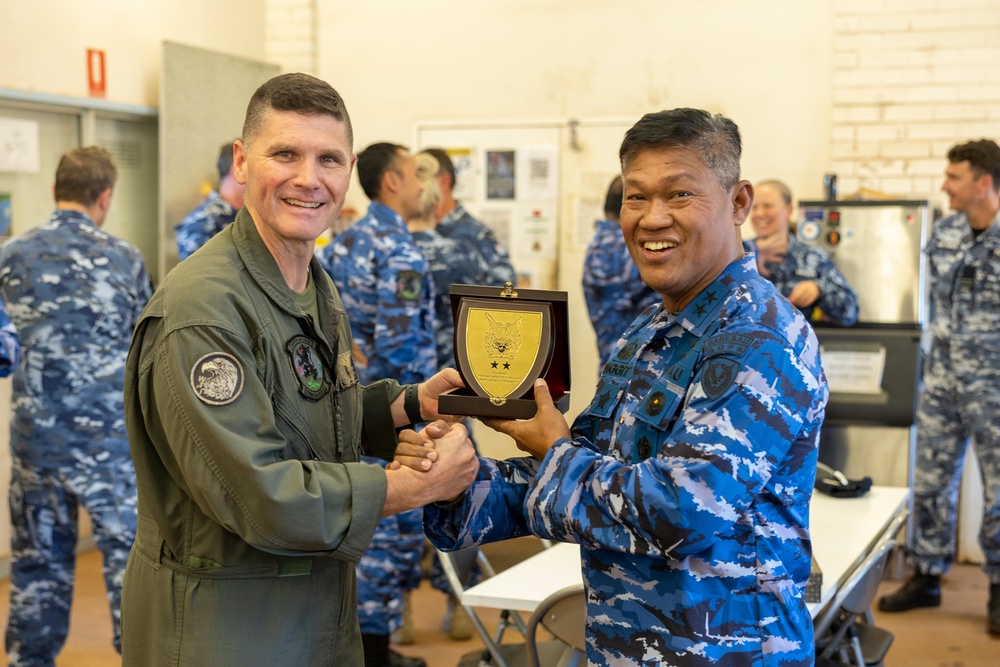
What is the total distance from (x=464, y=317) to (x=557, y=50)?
5.38 metres

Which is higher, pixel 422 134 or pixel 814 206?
pixel 422 134

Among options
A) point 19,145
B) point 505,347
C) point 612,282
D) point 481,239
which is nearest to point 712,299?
point 505,347

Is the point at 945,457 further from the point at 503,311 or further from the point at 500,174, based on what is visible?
the point at 503,311

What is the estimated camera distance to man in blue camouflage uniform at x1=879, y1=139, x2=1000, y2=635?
16.8 feet

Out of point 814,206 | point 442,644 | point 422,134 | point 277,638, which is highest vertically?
point 422,134

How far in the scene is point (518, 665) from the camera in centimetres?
317

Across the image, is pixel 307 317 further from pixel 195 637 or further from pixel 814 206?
pixel 814 206

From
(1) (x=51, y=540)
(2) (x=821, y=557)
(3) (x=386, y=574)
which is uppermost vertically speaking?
(2) (x=821, y=557)

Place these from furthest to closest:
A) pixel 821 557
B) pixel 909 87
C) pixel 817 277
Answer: pixel 909 87, pixel 817 277, pixel 821 557

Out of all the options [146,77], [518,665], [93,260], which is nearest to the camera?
[518,665]

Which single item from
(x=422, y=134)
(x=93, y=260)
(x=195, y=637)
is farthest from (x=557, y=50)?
(x=195, y=637)

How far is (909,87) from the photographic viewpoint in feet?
20.4

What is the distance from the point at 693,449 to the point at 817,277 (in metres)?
3.92

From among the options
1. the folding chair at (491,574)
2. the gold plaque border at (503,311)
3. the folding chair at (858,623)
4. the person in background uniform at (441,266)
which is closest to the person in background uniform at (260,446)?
the gold plaque border at (503,311)
